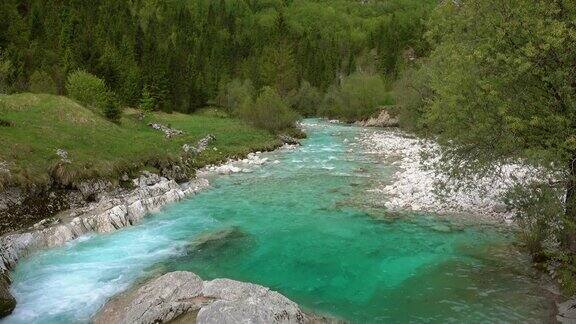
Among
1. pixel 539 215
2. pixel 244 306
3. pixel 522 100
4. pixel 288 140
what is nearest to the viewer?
pixel 244 306

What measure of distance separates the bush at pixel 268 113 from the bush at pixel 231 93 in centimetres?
2234

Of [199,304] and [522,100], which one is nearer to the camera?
[199,304]

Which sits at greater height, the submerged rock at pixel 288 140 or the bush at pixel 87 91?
the bush at pixel 87 91

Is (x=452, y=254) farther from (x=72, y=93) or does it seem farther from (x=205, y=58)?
(x=205, y=58)

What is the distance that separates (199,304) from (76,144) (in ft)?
71.4

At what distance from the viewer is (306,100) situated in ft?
354

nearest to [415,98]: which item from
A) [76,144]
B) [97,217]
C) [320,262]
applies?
[76,144]

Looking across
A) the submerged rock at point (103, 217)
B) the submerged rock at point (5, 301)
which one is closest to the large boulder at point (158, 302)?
the submerged rock at point (5, 301)

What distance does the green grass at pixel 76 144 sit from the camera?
2458 centimetres

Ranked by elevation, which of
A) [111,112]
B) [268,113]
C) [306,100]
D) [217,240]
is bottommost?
[306,100]

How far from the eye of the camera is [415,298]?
14258 millimetres

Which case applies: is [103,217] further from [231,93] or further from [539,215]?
[231,93]

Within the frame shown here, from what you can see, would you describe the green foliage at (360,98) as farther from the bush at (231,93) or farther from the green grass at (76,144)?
the green grass at (76,144)

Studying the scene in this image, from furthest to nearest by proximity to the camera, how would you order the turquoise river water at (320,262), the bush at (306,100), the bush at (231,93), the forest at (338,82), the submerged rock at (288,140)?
the bush at (306,100) → the bush at (231,93) → the submerged rock at (288,140) → the turquoise river water at (320,262) → the forest at (338,82)
